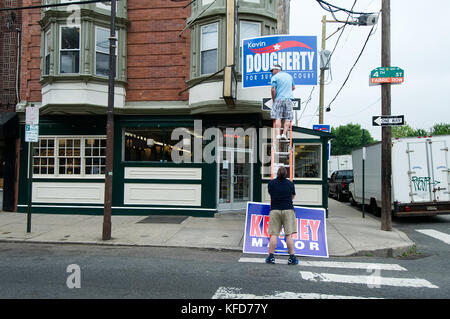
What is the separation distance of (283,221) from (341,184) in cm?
1496

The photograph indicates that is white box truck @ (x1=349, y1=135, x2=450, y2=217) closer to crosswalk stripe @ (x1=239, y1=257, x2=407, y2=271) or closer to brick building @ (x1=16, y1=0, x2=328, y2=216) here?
brick building @ (x1=16, y1=0, x2=328, y2=216)

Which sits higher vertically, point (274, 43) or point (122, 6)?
point (122, 6)

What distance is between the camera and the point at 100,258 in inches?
272

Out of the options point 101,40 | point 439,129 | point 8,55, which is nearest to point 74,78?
point 101,40

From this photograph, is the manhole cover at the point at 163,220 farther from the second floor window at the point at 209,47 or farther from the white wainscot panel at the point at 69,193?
the second floor window at the point at 209,47

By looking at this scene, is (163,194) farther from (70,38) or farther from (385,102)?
(385,102)

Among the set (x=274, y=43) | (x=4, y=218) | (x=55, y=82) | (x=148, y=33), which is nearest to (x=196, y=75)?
(x=148, y=33)

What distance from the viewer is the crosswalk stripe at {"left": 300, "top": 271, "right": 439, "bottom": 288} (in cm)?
543

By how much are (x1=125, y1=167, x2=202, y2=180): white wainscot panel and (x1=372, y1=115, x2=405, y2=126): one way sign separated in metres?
5.64

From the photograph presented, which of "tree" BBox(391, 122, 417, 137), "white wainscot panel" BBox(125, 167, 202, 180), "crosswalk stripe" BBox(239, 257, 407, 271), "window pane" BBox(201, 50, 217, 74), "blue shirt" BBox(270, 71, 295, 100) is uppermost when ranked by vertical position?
"tree" BBox(391, 122, 417, 137)

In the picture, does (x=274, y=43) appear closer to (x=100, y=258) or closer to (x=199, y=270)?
(x=199, y=270)

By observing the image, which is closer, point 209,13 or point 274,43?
point 274,43

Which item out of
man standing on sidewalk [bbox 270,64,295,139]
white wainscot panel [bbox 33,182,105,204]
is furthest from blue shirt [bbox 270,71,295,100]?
white wainscot panel [bbox 33,182,105,204]
